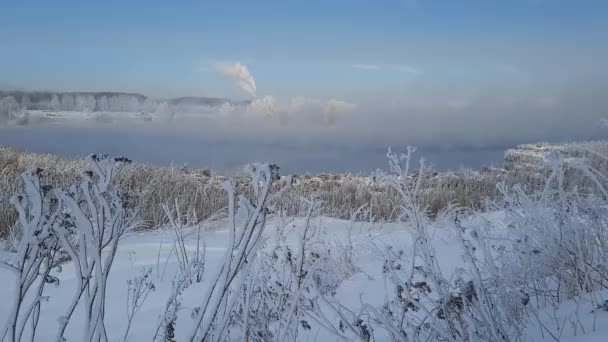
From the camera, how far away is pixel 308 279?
1752mm

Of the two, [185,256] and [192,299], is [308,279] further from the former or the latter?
[185,256]

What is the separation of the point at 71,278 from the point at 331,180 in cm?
1018

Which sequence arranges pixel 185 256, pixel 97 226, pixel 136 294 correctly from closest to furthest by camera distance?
1. pixel 97 226
2. pixel 136 294
3. pixel 185 256

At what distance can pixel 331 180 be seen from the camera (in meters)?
15.0

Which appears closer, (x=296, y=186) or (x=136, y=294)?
(x=136, y=294)

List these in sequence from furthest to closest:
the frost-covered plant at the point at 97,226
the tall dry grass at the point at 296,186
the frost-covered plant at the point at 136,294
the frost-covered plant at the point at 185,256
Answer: the tall dry grass at the point at 296,186 → the frost-covered plant at the point at 185,256 → the frost-covered plant at the point at 136,294 → the frost-covered plant at the point at 97,226

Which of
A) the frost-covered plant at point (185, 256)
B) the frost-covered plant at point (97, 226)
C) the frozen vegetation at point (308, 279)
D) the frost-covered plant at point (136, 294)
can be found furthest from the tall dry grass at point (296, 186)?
the frost-covered plant at point (97, 226)

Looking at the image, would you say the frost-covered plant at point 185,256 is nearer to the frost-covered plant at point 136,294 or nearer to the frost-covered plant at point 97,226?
the frost-covered plant at point 136,294

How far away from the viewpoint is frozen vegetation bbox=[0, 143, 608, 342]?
1.66 meters

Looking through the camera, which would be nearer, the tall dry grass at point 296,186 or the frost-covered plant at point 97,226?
the frost-covered plant at point 97,226

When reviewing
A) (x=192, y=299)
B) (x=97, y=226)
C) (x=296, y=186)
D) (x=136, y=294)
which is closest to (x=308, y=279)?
(x=97, y=226)

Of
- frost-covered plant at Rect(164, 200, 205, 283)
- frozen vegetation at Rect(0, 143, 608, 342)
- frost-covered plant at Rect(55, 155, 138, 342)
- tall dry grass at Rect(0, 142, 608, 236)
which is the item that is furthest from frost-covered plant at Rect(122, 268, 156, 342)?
tall dry grass at Rect(0, 142, 608, 236)

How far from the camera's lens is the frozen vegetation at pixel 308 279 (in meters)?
1.66

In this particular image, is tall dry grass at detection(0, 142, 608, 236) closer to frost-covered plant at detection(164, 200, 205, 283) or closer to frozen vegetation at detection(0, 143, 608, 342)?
frost-covered plant at detection(164, 200, 205, 283)
